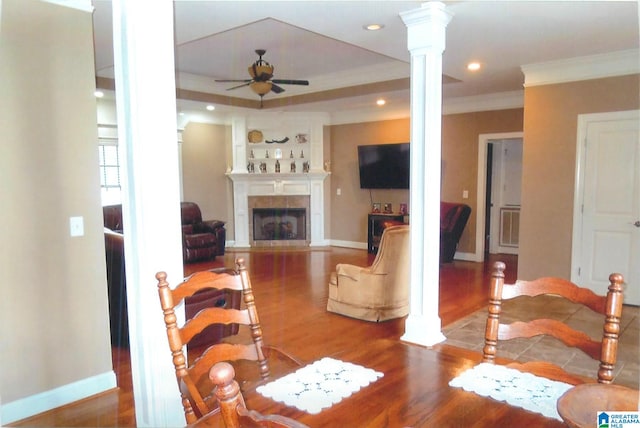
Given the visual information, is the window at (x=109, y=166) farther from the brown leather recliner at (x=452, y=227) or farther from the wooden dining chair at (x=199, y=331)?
the wooden dining chair at (x=199, y=331)

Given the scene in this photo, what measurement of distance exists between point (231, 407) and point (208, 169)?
8498 millimetres

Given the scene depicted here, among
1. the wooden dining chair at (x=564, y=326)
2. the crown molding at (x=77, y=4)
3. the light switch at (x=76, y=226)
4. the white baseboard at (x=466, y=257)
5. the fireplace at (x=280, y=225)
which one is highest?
the crown molding at (x=77, y=4)

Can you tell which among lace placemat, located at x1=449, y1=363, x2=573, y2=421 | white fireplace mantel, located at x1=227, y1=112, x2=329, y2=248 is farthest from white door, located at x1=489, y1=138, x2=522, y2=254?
lace placemat, located at x1=449, y1=363, x2=573, y2=421

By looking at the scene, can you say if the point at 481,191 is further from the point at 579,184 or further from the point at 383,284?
the point at 383,284

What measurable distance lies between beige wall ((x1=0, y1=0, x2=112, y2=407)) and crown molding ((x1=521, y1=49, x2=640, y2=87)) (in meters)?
4.67

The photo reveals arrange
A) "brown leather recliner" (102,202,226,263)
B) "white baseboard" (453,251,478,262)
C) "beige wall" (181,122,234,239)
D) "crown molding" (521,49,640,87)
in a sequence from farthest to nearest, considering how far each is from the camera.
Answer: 1. "beige wall" (181,122,234,239)
2. "white baseboard" (453,251,478,262)
3. "brown leather recliner" (102,202,226,263)
4. "crown molding" (521,49,640,87)

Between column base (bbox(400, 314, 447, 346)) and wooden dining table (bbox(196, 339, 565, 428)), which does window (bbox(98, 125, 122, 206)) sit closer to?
column base (bbox(400, 314, 447, 346))

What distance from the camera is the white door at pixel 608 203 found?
482 cm


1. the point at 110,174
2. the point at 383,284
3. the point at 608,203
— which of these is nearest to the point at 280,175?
the point at 110,174

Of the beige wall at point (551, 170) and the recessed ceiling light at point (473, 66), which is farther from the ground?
the recessed ceiling light at point (473, 66)

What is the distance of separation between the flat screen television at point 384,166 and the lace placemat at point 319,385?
672 cm

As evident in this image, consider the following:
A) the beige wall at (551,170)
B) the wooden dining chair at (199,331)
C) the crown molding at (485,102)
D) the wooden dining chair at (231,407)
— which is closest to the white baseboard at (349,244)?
the crown molding at (485,102)

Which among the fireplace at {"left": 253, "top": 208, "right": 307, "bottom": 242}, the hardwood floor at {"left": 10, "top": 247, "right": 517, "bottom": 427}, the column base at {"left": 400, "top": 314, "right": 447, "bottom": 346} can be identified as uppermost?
the fireplace at {"left": 253, "top": 208, "right": 307, "bottom": 242}

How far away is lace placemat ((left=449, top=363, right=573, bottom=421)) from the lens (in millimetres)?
1295
